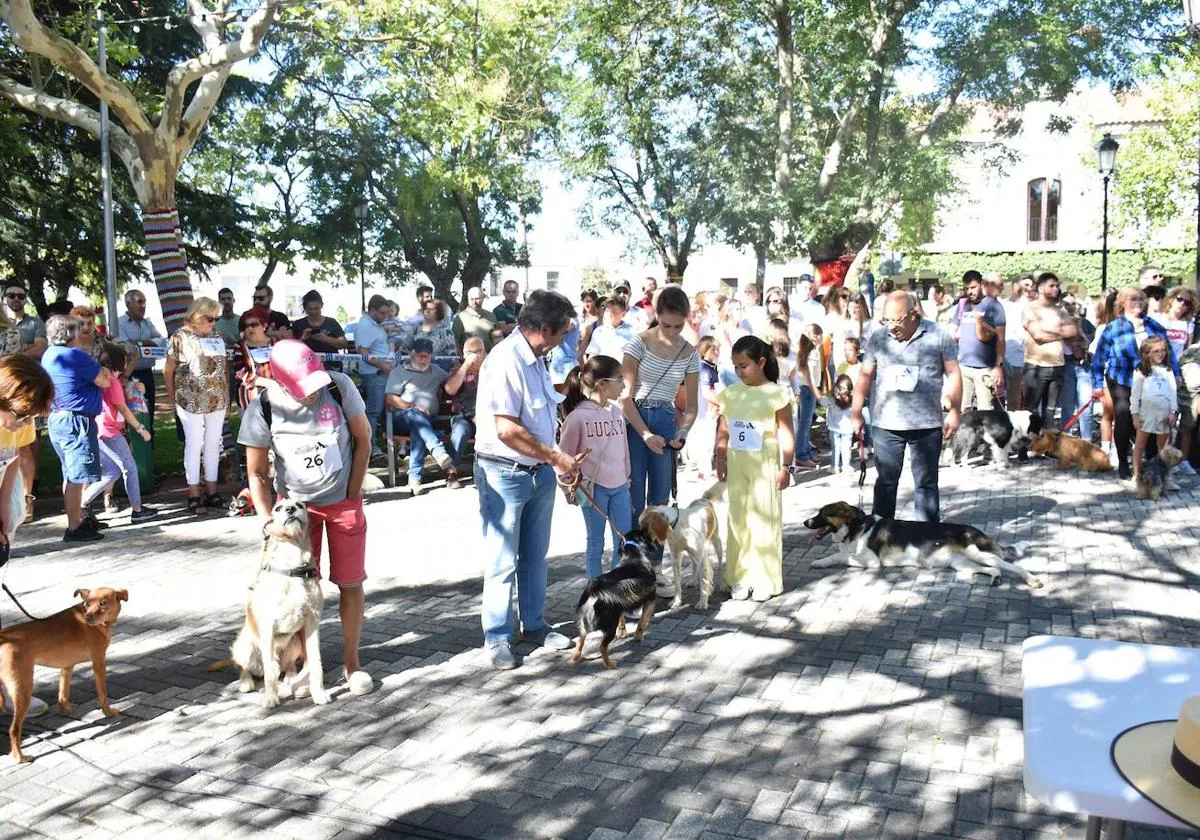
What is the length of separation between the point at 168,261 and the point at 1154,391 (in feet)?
36.1

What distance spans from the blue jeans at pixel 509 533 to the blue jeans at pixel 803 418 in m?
6.33

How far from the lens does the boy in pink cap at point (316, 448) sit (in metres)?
4.64

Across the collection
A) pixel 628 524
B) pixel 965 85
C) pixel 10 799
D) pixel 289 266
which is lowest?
pixel 10 799

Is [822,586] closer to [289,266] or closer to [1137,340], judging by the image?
[1137,340]

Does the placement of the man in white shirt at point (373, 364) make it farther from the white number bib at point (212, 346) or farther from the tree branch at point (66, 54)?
the tree branch at point (66, 54)

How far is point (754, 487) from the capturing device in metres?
6.52

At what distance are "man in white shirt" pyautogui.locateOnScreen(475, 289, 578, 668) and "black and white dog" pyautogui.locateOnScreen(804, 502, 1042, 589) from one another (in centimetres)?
270

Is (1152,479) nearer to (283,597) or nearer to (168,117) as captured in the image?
(283,597)

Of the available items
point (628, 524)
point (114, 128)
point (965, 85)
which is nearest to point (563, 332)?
point (628, 524)

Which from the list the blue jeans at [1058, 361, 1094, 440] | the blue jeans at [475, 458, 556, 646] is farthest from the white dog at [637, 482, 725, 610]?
the blue jeans at [1058, 361, 1094, 440]

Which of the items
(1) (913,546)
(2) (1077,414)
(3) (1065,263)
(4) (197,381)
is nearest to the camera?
(1) (913,546)

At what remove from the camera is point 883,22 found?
21219 millimetres

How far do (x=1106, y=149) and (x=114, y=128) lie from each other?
16.8 m

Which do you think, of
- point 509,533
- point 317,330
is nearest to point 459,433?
point 317,330
